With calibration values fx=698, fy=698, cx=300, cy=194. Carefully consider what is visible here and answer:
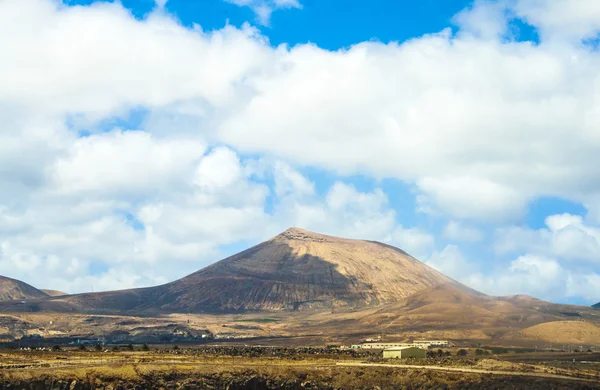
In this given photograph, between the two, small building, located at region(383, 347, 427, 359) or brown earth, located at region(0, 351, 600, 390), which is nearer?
brown earth, located at region(0, 351, 600, 390)

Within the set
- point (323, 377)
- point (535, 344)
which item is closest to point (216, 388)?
point (323, 377)

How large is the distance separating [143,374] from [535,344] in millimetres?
139998

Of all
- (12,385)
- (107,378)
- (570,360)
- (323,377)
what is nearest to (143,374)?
(107,378)

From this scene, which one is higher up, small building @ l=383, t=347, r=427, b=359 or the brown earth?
small building @ l=383, t=347, r=427, b=359

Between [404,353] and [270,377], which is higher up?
[404,353]

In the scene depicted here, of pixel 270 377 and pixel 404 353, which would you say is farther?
pixel 404 353

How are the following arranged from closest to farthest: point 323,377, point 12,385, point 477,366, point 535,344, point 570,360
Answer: point 12,385 → point 323,377 → point 477,366 → point 570,360 → point 535,344

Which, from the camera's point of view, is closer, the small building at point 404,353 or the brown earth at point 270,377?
the brown earth at point 270,377

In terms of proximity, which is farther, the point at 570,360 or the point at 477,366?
the point at 570,360

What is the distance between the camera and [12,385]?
8275 cm

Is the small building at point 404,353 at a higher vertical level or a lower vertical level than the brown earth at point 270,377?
higher

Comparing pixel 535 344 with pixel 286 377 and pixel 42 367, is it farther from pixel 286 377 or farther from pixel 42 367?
pixel 42 367

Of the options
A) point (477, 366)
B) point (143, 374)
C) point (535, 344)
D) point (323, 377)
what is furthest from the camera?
point (535, 344)

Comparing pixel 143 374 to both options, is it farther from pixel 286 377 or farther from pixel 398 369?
pixel 398 369
